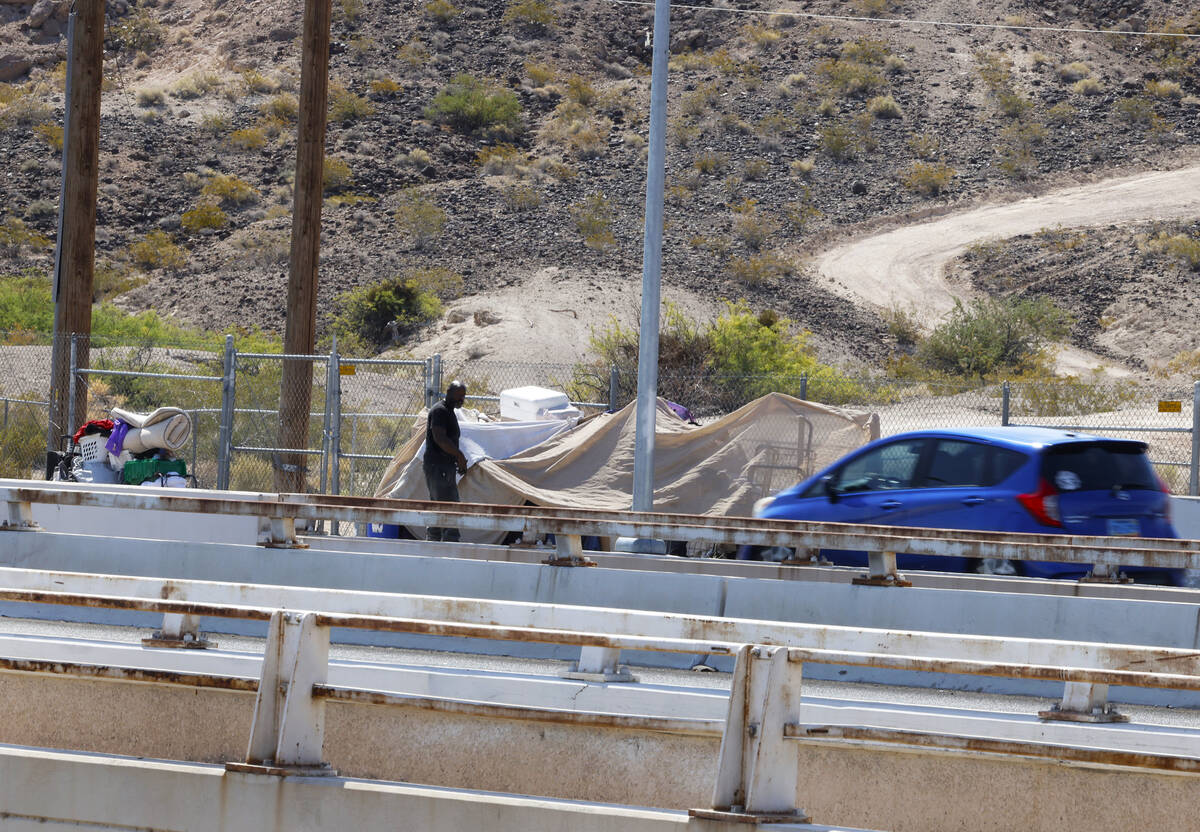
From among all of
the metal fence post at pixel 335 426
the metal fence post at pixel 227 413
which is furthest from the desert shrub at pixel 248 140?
the metal fence post at pixel 335 426

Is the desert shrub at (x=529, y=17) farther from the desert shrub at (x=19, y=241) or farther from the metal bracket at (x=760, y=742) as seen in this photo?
the metal bracket at (x=760, y=742)

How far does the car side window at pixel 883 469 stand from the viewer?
484 inches

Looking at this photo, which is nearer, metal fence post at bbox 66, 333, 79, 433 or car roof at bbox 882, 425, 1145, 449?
car roof at bbox 882, 425, 1145, 449

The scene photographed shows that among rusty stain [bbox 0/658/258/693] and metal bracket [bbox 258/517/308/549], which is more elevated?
metal bracket [bbox 258/517/308/549]

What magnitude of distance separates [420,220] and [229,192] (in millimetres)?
8358

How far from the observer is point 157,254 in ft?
169

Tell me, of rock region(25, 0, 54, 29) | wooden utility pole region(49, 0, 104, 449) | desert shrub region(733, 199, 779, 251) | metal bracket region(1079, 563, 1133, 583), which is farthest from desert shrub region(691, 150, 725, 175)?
metal bracket region(1079, 563, 1133, 583)

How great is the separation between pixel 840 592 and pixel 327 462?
1082 cm

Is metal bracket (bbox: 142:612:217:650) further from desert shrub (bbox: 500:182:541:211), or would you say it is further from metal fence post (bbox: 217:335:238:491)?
desert shrub (bbox: 500:182:541:211)

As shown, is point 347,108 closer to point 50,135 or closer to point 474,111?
point 474,111

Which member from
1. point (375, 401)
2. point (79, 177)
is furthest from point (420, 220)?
point (79, 177)

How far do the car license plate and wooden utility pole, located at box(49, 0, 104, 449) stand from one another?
15.6 meters

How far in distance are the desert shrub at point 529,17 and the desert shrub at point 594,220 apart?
52.1 ft

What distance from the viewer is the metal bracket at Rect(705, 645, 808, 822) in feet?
15.2
